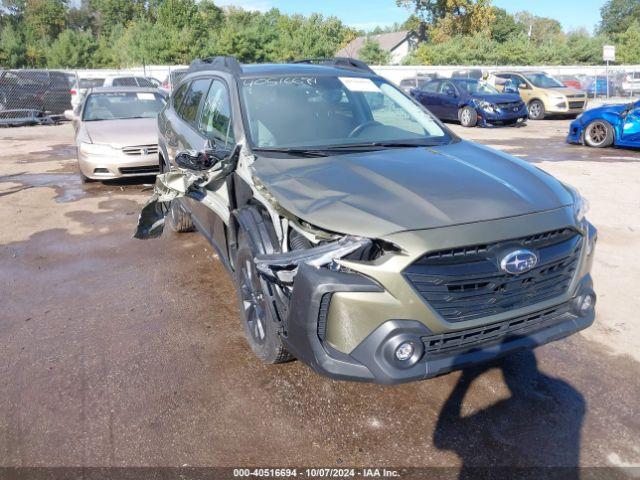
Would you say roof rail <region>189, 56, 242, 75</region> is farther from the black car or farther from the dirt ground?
the black car

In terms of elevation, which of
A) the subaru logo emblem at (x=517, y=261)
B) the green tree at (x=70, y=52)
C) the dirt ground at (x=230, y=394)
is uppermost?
the green tree at (x=70, y=52)

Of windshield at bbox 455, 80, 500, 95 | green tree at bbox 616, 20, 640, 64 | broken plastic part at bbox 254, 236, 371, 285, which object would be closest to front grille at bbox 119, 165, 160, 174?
broken plastic part at bbox 254, 236, 371, 285

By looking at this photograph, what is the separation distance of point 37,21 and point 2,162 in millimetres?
66301

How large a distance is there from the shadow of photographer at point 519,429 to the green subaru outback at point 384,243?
462mm

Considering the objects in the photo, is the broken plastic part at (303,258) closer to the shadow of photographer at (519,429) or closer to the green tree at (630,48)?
the shadow of photographer at (519,429)

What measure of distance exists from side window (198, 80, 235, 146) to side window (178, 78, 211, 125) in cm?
22

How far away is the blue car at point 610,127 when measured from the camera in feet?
39.5

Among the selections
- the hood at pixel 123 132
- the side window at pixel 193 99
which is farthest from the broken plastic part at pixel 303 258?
the hood at pixel 123 132

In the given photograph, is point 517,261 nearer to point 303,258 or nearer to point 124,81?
point 303,258

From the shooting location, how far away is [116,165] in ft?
27.7

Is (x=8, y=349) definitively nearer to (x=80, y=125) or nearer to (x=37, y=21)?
(x=80, y=125)

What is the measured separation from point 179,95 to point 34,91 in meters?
17.6

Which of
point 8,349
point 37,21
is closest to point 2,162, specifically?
point 8,349

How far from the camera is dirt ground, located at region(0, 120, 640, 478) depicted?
278 centimetres
